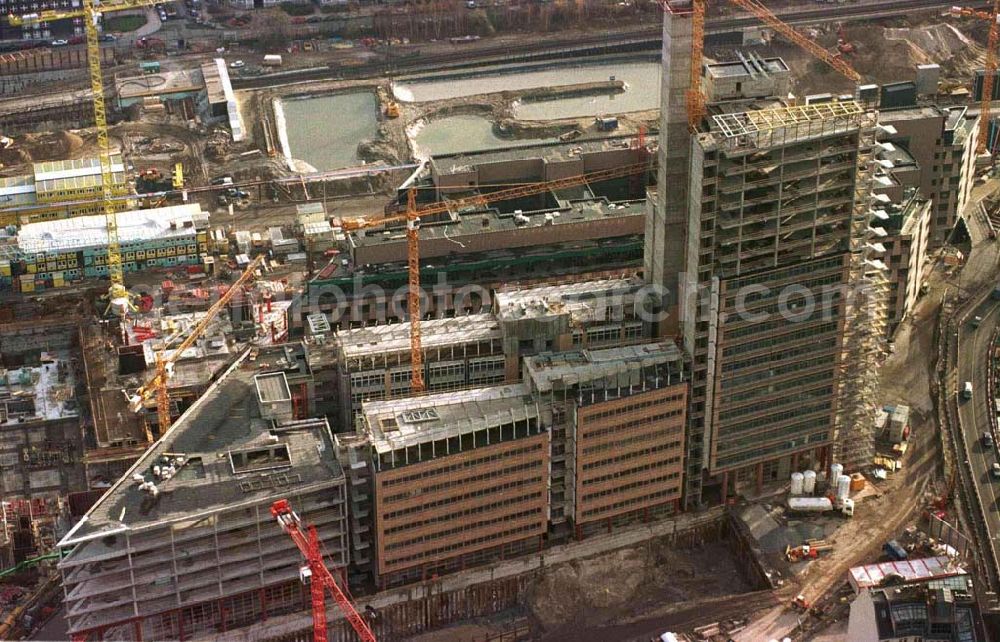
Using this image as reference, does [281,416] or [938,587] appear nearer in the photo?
[938,587]

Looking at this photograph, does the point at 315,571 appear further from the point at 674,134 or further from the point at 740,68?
the point at 740,68

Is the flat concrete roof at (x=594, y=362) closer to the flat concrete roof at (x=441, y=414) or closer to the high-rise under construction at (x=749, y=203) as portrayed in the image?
the flat concrete roof at (x=441, y=414)

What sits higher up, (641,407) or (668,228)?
(668,228)

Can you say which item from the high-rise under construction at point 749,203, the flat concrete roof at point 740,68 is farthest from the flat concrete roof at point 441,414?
the flat concrete roof at point 740,68

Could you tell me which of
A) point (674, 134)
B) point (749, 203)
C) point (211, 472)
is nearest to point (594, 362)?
point (749, 203)

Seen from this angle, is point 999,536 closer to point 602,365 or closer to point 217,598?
point 602,365

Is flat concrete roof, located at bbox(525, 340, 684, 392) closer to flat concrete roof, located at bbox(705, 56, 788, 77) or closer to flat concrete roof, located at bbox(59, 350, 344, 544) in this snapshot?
flat concrete roof, located at bbox(59, 350, 344, 544)

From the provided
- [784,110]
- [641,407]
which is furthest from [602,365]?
[784,110]

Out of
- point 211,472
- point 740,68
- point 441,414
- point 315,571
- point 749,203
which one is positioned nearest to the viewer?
point 315,571
